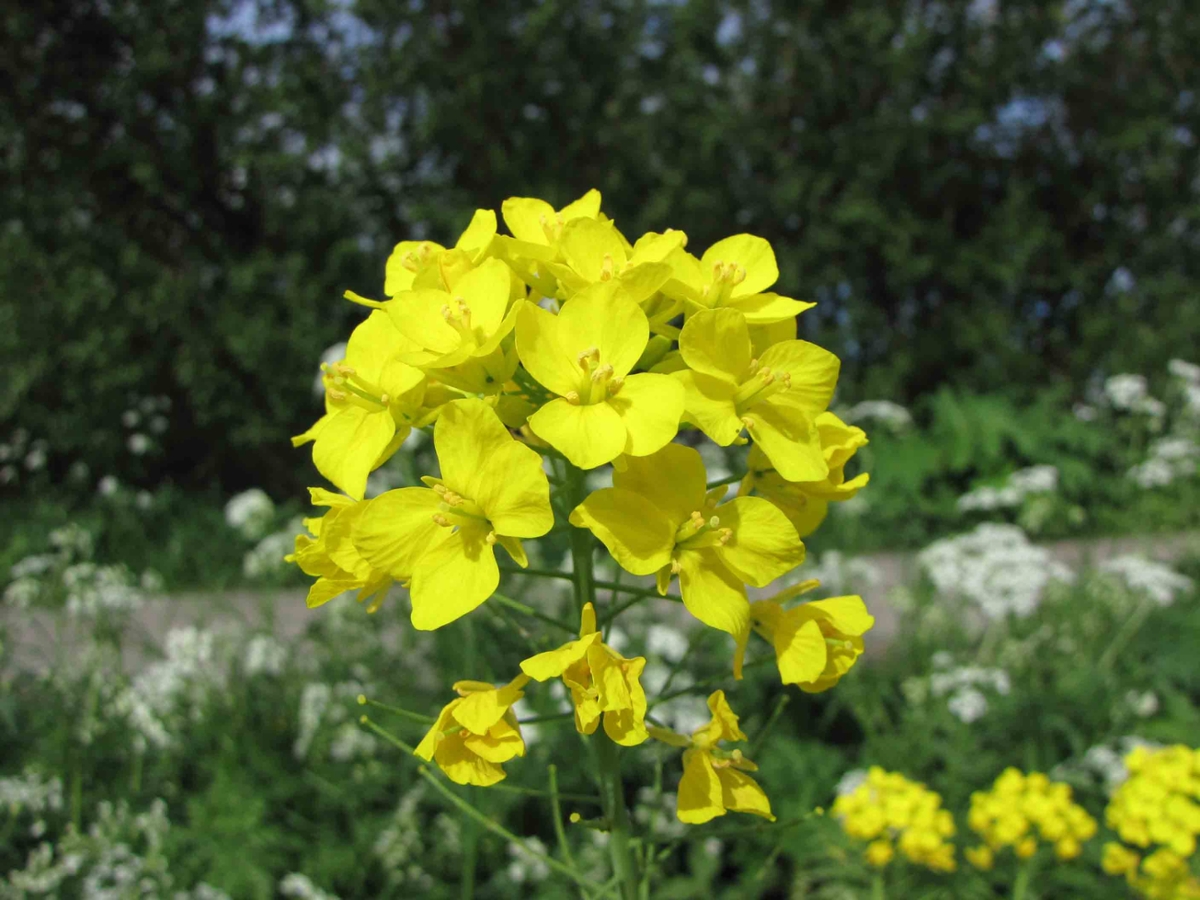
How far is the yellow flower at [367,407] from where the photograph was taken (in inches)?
44.7

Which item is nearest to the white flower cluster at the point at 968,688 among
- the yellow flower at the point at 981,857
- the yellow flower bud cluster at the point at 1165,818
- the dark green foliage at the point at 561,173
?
the yellow flower at the point at 981,857

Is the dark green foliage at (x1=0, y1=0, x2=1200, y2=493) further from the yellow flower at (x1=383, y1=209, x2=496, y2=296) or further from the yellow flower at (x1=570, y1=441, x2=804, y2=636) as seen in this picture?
the yellow flower at (x1=570, y1=441, x2=804, y2=636)

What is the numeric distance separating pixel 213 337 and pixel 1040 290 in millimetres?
6943

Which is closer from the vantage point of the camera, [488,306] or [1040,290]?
[488,306]

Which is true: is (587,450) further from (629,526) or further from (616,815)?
(616,815)

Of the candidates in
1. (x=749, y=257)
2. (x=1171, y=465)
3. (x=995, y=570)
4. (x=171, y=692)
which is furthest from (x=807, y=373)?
(x=1171, y=465)

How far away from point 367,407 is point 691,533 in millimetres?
448

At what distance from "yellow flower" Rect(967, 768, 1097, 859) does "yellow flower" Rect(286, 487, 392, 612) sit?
184cm

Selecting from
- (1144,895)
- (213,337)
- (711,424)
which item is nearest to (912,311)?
(213,337)

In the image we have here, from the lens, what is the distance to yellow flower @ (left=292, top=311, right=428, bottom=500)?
44.7 inches

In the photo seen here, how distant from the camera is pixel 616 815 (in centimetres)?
133

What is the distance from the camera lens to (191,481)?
7422 millimetres

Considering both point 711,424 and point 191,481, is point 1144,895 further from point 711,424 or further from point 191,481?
point 191,481

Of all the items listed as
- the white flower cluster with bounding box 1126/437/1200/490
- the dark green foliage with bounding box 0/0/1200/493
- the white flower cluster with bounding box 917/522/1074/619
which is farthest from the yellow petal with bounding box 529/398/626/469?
the dark green foliage with bounding box 0/0/1200/493
